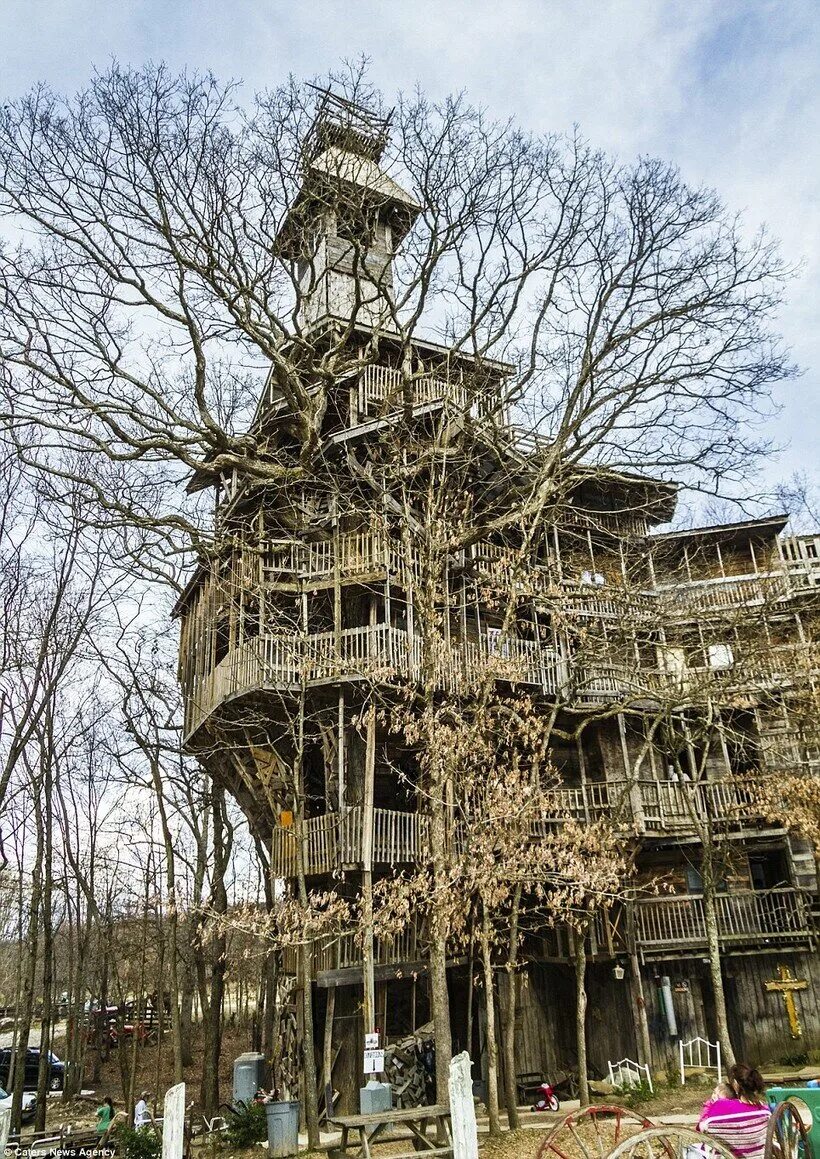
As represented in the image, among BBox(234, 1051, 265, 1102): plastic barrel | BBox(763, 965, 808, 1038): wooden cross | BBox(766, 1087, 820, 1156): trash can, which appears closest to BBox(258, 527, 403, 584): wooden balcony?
BBox(234, 1051, 265, 1102): plastic barrel

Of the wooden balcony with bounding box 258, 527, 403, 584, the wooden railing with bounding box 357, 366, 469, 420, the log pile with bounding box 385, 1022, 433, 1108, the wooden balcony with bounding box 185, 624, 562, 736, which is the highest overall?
the wooden railing with bounding box 357, 366, 469, 420

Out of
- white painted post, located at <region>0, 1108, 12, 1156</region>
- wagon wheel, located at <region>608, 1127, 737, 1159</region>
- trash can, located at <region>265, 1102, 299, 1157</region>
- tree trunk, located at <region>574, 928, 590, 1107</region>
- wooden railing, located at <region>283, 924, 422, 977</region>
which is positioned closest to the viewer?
wagon wheel, located at <region>608, 1127, 737, 1159</region>

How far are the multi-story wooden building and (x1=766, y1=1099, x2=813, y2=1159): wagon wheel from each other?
924 centimetres

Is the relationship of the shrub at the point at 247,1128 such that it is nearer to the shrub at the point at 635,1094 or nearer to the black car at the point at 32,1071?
the shrub at the point at 635,1094

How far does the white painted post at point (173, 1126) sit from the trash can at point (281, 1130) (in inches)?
252

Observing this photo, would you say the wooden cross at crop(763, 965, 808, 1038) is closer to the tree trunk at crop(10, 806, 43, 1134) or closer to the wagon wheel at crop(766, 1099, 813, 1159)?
the wagon wheel at crop(766, 1099, 813, 1159)

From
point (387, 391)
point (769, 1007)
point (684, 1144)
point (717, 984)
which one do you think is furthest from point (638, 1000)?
point (387, 391)

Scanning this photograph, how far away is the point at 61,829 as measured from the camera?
→ 2966 cm

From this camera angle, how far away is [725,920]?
910 inches

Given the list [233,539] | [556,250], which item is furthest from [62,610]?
[556,250]

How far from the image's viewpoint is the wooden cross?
2231 cm

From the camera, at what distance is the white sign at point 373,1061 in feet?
47.5

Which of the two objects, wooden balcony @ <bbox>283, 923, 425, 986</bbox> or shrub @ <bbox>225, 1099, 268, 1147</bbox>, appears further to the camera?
wooden balcony @ <bbox>283, 923, 425, 986</bbox>

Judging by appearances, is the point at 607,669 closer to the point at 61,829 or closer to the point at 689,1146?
the point at 689,1146
